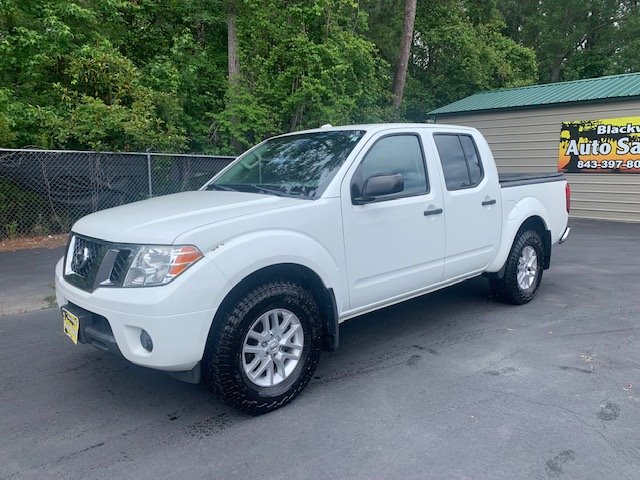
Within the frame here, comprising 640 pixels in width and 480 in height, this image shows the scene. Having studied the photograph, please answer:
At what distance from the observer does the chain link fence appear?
848cm

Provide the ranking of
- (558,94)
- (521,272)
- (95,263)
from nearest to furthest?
(95,263) < (521,272) < (558,94)

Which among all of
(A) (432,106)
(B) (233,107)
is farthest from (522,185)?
(A) (432,106)

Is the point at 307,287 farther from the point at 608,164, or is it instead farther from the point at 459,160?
the point at 608,164

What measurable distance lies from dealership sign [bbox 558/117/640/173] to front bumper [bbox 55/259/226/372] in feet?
43.2

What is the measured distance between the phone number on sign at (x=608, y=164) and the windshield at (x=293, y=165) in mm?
11509

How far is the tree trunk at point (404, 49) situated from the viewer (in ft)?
57.2

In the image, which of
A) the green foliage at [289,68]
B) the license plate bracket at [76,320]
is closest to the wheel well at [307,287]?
the license plate bracket at [76,320]

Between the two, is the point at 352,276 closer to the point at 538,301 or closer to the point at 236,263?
the point at 236,263

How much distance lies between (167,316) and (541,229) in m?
4.60

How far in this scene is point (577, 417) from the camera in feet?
10.5

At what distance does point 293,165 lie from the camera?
13.6 ft

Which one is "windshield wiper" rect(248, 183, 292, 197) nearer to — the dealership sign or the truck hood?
the truck hood

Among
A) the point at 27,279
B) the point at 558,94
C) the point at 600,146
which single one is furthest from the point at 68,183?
the point at 558,94

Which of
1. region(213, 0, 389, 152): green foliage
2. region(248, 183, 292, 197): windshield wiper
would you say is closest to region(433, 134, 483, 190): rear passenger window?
region(248, 183, 292, 197): windshield wiper
